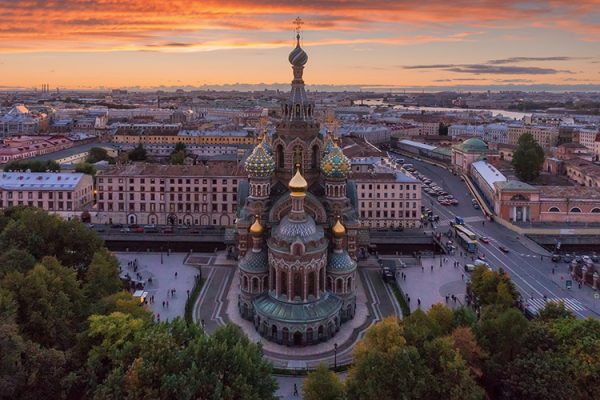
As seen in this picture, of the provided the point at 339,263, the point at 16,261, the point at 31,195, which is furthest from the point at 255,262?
the point at 31,195

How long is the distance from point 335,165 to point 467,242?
26.0 metres

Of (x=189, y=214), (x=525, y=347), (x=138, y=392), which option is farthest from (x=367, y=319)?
(x=189, y=214)

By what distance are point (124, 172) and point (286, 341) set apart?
48286 millimetres

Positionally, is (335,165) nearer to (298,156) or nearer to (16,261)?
(298,156)

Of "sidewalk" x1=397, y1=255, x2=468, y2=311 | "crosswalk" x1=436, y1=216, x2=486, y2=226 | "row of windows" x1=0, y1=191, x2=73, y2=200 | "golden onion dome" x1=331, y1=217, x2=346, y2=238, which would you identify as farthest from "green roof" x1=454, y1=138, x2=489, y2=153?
"row of windows" x1=0, y1=191, x2=73, y2=200

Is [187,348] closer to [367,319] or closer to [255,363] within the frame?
[255,363]

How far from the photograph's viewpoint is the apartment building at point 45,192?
80.9 metres

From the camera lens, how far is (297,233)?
44.7 metres

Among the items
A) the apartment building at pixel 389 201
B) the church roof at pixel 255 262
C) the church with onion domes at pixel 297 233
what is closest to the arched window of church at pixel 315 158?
the church with onion domes at pixel 297 233

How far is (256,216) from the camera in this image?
50656mm

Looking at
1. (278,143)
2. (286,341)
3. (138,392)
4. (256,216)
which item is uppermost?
(278,143)

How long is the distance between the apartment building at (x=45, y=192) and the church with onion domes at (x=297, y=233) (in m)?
35.9

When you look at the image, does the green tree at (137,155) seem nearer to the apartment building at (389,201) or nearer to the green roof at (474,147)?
the apartment building at (389,201)

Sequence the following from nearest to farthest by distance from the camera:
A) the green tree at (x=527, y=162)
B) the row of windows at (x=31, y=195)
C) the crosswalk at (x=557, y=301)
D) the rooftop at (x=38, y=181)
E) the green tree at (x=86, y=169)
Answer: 1. the crosswalk at (x=557, y=301)
2. the row of windows at (x=31, y=195)
3. the rooftop at (x=38, y=181)
4. the green tree at (x=86, y=169)
5. the green tree at (x=527, y=162)
